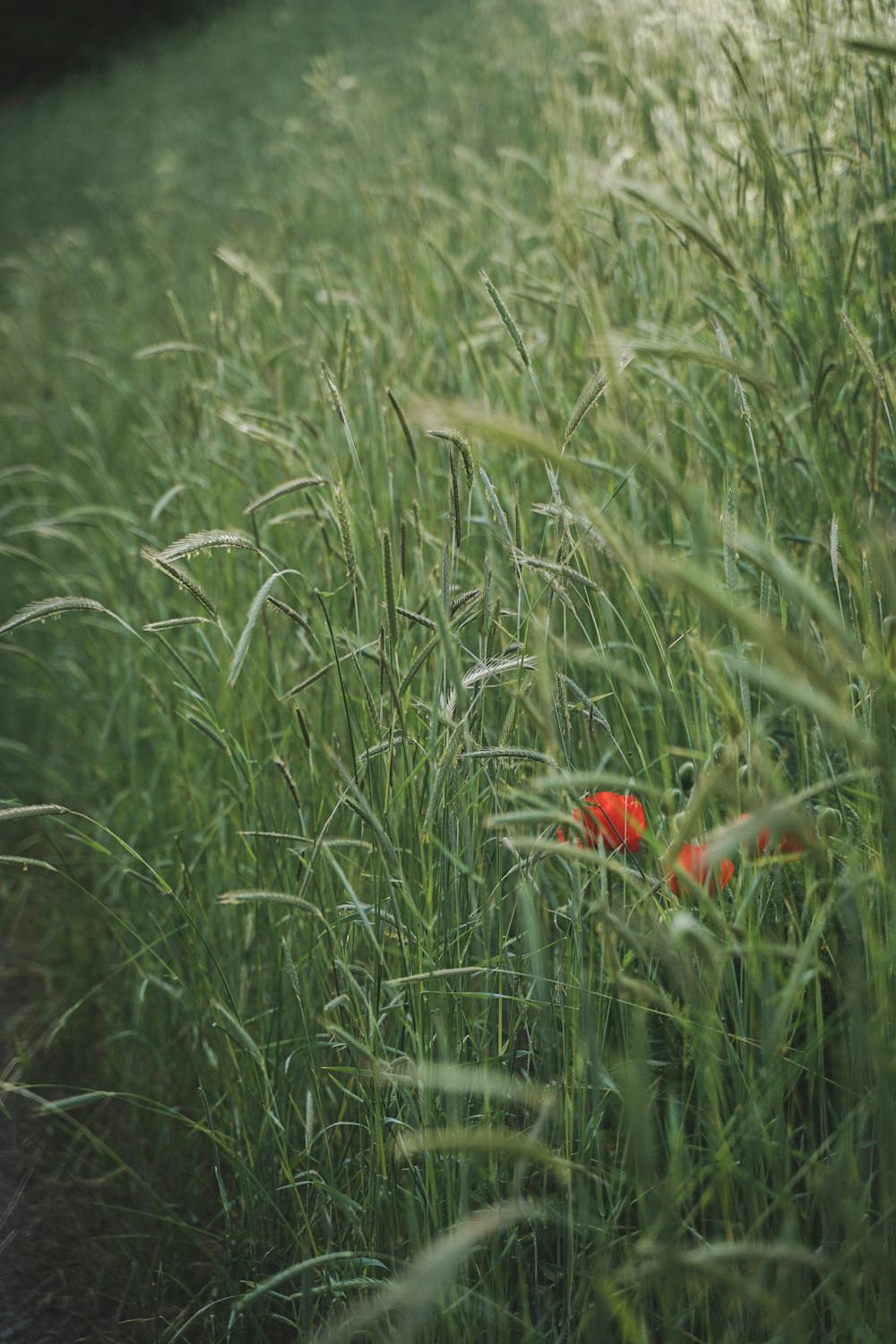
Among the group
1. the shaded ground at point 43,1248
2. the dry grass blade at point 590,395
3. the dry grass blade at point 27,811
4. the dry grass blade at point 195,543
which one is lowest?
the shaded ground at point 43,1248

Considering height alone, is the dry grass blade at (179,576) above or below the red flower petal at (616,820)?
above

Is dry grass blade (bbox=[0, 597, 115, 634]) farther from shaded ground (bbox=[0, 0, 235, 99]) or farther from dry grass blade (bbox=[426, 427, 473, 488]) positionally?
shaded ground (bbox=[0, 0, 235, 99])

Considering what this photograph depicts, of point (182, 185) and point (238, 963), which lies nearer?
point (238, 963)

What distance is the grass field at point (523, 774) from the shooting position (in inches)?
25.1

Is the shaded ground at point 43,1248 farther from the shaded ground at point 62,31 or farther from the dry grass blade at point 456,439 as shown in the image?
the shaded ground at point 62,31

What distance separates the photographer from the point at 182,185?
525 cm

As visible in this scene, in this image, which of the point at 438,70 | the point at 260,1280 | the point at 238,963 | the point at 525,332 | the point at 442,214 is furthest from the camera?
the point at 438,70

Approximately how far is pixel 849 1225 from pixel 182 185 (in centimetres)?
565

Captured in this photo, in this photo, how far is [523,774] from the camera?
3.22ft

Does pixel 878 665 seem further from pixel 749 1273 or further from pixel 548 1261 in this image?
pixel 548 1261

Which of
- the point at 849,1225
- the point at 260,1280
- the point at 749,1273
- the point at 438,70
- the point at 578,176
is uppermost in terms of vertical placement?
the point at 438,70

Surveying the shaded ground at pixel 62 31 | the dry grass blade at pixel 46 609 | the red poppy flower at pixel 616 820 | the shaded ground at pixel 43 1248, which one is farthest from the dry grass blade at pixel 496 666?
the shaded ground at pixel 62 31

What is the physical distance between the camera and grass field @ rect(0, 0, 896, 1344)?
638 mm

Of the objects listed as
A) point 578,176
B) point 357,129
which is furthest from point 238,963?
point 357,129
